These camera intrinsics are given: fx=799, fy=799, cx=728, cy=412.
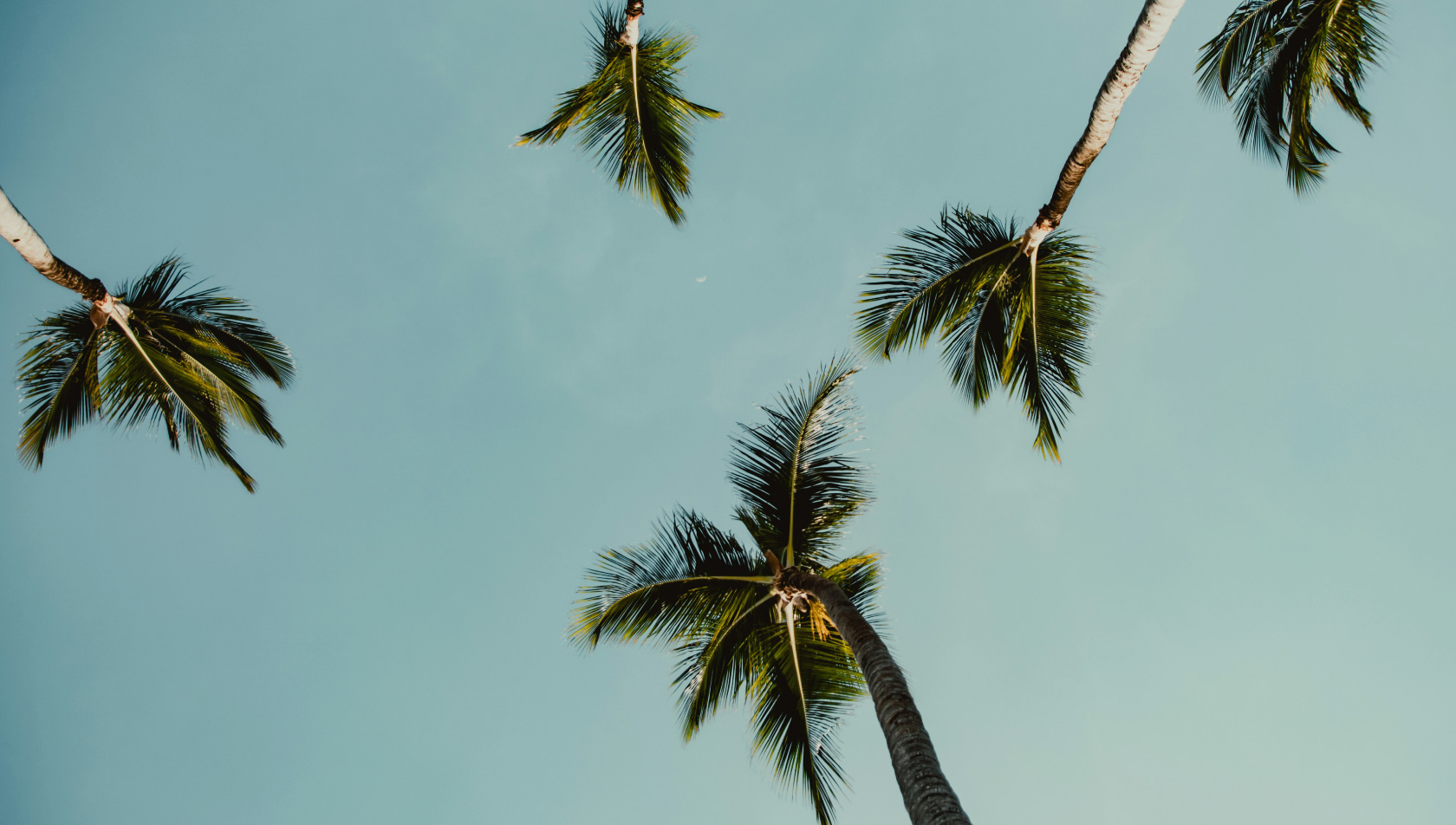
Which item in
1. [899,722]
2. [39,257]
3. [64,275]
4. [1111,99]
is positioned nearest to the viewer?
[899,722]

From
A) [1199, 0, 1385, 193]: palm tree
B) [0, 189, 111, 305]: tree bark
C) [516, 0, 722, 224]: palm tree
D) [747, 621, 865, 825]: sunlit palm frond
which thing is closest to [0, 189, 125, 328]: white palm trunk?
[0, 189, 111, 305]: tree bark

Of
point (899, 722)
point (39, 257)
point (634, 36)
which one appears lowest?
point (899, 722)

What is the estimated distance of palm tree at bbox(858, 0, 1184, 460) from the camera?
28.6 ft

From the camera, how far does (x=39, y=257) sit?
7.60 m

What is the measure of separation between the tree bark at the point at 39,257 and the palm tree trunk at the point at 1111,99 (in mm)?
9444

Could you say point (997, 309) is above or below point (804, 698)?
above

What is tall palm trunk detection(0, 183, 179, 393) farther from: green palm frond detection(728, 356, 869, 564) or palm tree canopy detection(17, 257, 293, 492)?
green palm frond detection(728, 356, 869, 564)

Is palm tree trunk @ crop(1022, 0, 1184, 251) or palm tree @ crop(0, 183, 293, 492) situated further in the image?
palm tree @ crop(0, 183, 293, 492)

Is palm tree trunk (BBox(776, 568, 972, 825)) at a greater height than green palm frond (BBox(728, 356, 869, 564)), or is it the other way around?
green palm frond (BBox(728, 356, 869, 564))

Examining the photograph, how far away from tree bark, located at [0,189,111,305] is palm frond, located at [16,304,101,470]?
2.65 feet

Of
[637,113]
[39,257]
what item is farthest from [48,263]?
[637,113]

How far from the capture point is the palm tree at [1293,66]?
23.7 ft

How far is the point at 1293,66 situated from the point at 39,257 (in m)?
11.9

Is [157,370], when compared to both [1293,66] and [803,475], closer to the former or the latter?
[803,475]
